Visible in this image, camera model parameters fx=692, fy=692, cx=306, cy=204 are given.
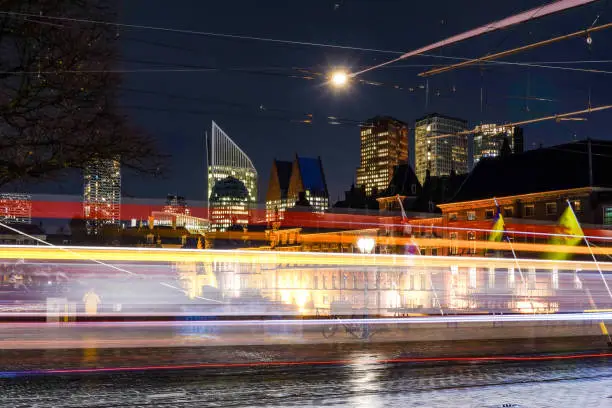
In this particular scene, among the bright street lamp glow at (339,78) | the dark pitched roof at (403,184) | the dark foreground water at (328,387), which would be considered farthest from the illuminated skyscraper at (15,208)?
the dark pitched roof at (403,184)

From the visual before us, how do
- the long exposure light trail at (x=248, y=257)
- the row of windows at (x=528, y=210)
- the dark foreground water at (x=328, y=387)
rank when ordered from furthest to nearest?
the row of windows at (x=528, y=210), the long exposure light trail at (x=248, y=257), the dark foreground water at (x=328, y=387)

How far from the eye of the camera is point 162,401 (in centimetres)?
1003

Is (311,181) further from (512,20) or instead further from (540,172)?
(512,20)

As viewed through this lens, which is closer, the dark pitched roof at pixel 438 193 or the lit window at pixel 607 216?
the lit window at pixel 607 216

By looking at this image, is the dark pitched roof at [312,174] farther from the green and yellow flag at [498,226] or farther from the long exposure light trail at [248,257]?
the long exposure light trail at [248,257]

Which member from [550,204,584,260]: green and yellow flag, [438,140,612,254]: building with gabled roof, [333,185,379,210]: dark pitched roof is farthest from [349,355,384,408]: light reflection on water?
[333,185,379,210]: dark pitched roof

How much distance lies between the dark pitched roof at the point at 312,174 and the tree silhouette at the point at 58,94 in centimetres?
17051

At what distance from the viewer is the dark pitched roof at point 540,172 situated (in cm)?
6925

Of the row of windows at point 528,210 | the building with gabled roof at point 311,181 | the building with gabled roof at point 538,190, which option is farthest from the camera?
the building with gabled roof at point 311,181

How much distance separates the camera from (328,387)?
11.5m

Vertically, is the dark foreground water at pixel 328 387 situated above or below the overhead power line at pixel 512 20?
below

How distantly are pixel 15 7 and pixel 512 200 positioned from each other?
222 feet

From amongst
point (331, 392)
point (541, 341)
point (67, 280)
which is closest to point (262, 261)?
point (67, 280)

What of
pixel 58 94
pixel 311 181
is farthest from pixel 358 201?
pixel 58 94
